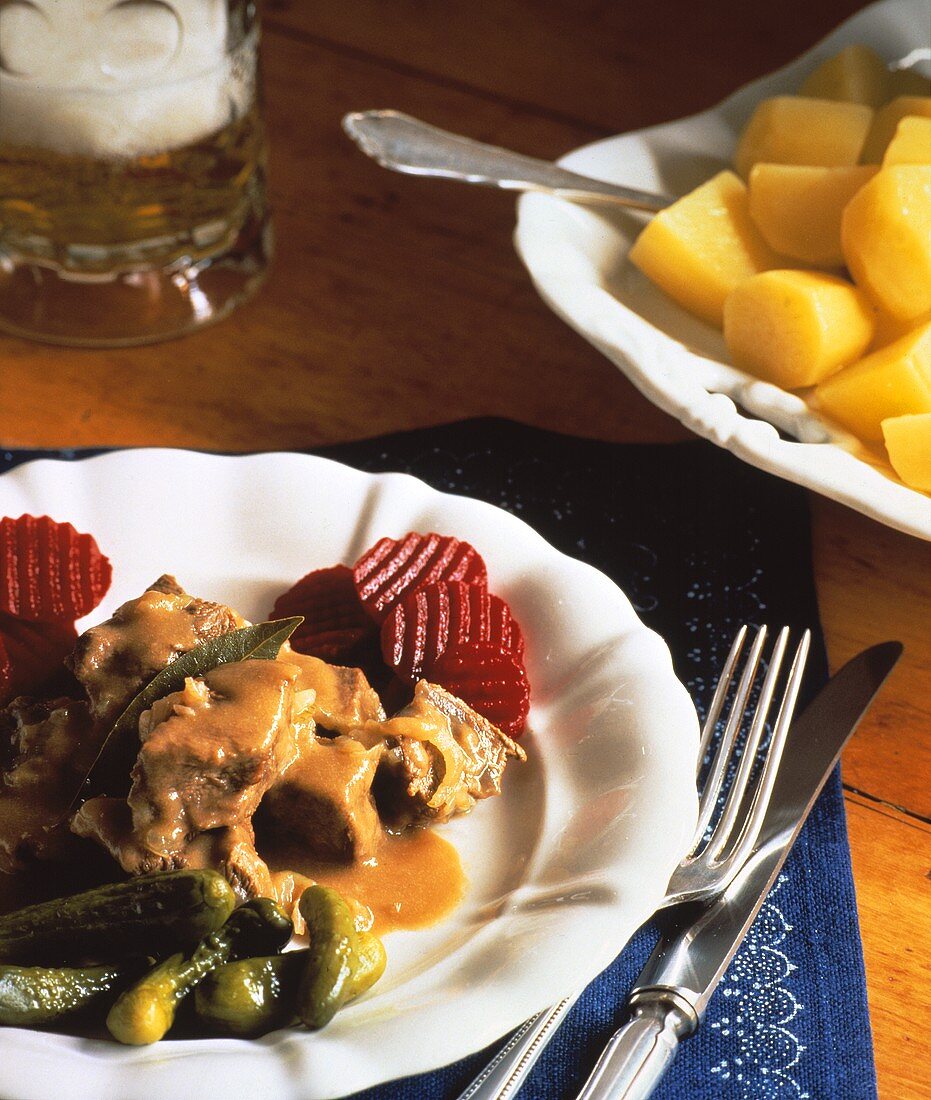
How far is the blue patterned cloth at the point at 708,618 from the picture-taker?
130cm

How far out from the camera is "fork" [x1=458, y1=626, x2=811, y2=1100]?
1.21 meters

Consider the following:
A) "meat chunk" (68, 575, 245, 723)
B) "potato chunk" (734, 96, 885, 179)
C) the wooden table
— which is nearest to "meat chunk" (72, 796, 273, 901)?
"meat chunk" (68, 575, 245, 723)

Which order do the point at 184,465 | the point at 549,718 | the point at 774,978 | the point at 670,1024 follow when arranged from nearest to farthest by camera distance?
1. the point at 670,1024
2. the point at 774,978
3. the point at 549,718
4. the point at 184,465

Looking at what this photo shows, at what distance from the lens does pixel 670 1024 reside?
1268 mm

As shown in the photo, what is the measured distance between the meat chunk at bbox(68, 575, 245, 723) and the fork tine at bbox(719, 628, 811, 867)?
572 millimetres

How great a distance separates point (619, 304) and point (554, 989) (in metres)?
1.18

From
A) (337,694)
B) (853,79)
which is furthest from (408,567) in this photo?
(853,79)

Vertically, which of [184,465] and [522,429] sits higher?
[184,465]

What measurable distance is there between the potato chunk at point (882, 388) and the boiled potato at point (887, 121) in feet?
1.74

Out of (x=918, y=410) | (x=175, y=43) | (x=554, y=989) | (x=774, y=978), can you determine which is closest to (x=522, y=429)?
(x=918, y=410)

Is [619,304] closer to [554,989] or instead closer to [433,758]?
[433,758]

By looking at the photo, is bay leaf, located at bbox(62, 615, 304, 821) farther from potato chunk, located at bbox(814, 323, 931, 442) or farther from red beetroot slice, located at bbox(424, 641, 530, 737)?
potato chunk, located at bbox(814, 323, 931, 442)

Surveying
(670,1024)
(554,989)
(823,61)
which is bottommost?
(670,1024)

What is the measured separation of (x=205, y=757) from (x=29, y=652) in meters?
0.41
